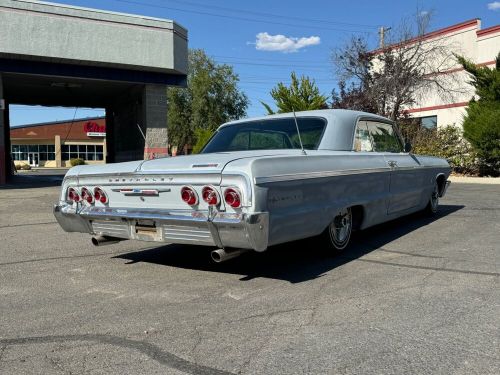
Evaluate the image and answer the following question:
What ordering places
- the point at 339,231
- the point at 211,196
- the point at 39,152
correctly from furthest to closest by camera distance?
the point at 39,152 → the point at 339,231 → the point at 211,196

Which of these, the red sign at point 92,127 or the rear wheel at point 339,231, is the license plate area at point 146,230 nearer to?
the rear wheel at point 339,231

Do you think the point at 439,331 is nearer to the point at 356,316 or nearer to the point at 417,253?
the point at 356,316

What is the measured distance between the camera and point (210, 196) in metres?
4.26

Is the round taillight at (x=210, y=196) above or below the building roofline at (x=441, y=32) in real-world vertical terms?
below

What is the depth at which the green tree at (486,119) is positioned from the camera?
1934 centimetres

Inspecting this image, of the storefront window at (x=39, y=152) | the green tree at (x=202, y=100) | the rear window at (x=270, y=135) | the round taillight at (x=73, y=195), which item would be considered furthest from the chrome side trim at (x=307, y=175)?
the storefront window at (x=39, y=152)

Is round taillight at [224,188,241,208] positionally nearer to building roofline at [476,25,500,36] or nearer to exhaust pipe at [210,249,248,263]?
exhaust pipe at [210,249,248,263]

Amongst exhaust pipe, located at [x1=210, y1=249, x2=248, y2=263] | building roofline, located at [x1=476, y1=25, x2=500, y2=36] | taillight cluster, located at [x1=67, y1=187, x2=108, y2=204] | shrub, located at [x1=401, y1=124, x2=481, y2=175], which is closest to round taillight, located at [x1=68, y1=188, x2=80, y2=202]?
taillight cluster, located at [x1=67, y1=187, x2=108, y2=204]

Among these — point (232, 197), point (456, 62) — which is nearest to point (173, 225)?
point (232, 197)

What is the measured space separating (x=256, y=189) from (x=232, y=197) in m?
0.23

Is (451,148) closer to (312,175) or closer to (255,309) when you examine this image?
(312,175)

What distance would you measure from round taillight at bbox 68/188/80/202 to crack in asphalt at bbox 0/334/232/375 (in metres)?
2.19

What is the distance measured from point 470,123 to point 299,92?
441 inches

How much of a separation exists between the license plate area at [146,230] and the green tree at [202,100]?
35.3 meters
